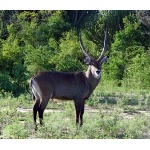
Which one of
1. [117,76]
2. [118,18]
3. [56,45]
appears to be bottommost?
[117,76]

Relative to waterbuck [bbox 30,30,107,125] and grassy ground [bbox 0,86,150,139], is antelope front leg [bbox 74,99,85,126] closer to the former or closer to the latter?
waterbuck [bbox 30,30,107,125]

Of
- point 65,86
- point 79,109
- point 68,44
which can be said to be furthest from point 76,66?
point 79,109

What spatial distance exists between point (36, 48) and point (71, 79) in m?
5.09

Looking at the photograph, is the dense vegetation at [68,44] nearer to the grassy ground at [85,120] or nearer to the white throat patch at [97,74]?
the grassy ground at [85,120]

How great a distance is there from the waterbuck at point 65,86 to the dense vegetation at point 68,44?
329 cm

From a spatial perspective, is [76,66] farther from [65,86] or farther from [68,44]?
[65,86]

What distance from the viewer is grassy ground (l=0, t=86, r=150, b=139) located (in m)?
7.55

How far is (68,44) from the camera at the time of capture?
13992mm

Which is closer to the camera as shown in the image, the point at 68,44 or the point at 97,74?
the point at 97,74

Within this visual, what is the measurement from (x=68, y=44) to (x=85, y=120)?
18.7 feet

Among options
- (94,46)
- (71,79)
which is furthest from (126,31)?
(71,79)

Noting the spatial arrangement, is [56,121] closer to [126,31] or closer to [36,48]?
[36,48]

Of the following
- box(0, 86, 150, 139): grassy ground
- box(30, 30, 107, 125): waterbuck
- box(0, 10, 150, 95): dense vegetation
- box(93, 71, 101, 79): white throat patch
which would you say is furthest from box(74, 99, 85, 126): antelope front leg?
box(0, 10, 150, 95): dense vegetation

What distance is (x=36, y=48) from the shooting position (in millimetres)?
13531
